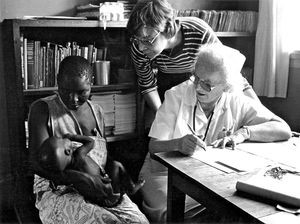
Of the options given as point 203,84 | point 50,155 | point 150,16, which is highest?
point 150,16

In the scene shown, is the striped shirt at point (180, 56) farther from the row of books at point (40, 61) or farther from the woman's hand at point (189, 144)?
the woman's hand at point (189, 144)

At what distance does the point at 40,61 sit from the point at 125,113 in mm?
515

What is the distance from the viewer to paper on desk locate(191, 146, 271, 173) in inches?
42.0

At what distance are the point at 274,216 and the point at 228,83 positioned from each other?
0.60 m

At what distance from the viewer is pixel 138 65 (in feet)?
5.68

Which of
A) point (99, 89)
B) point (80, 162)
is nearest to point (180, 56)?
point (99, 89)

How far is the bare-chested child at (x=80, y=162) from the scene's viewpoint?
88 centimetres

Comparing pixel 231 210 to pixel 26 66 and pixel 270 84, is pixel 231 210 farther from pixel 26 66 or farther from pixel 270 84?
pixel 270 84

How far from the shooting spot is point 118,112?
1841 mm

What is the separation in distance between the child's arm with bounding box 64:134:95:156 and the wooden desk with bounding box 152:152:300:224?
25 cm

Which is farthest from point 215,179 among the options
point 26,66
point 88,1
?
point 88,1

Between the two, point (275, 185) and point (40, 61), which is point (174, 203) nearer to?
point (275, 185)

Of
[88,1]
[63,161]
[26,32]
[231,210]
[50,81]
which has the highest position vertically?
[88,1]

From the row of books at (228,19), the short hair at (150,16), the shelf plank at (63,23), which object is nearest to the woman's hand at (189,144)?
the short hair at (150,16)
